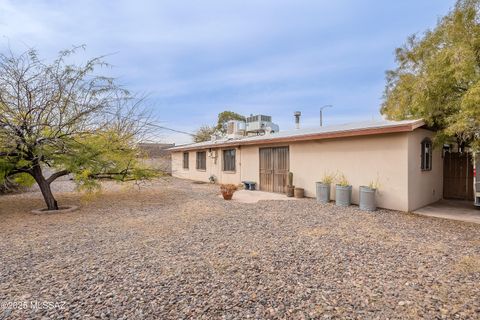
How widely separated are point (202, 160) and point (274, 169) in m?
6.47

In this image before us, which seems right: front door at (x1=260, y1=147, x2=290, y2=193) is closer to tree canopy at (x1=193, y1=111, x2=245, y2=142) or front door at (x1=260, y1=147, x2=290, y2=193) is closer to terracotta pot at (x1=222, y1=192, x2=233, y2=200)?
terracotta pot at (x1=222, y1=192, x2=233, y2=200)

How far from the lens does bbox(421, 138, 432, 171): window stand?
7207 millimetres

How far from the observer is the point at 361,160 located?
734 centimetres

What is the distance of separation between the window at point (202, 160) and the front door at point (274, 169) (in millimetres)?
5243

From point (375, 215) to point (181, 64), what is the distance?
10396 mm

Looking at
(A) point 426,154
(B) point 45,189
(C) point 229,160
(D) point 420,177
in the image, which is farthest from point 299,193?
(B) point 45,189

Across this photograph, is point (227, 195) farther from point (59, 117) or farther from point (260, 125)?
point (260, 125)

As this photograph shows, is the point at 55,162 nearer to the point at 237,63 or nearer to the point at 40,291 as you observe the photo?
the point at 40,291

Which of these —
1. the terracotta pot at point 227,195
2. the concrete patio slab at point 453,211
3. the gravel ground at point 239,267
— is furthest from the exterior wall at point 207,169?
the concrete patio slab at point 453,211

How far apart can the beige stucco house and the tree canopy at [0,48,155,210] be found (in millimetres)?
5722

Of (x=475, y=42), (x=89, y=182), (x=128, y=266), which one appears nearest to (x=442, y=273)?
(x=128, y=266)

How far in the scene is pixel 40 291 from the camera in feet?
8.65

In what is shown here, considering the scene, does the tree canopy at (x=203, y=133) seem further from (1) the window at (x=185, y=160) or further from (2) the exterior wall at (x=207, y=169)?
(1) the window at (x=185, y=160)

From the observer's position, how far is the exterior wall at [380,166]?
6.53 meters
